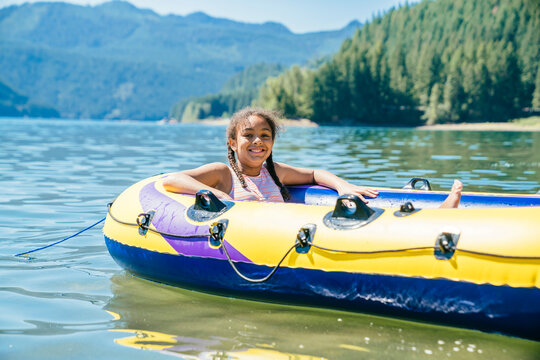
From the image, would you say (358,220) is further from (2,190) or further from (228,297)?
(2,190)

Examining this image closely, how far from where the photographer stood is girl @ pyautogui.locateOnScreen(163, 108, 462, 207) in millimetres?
4359

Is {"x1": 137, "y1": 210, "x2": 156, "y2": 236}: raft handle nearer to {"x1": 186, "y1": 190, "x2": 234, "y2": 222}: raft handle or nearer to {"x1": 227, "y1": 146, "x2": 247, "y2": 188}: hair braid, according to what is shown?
{"x1": 186, "y1": 190, "x2": 234, "y2": 222}: raft handle

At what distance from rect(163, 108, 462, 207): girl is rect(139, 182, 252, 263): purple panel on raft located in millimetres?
165

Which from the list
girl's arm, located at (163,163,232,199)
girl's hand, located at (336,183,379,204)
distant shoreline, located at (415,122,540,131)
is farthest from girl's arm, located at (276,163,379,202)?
distant shoreline, located at (415,122,540,131)

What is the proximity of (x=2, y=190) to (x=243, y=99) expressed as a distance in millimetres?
139670

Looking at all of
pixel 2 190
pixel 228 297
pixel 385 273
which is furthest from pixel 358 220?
pixel 2 190

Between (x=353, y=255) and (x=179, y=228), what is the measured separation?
4.13 ft

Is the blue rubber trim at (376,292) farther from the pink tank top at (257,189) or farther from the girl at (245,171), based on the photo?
the pink tank top at (257,189)

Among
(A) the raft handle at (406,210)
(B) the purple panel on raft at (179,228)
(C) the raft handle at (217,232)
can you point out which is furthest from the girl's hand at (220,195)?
(A) the raft handle at (406,210)

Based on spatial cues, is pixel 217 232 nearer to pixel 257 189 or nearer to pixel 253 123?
pixel 257 189

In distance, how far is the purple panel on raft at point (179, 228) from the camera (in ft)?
12.6

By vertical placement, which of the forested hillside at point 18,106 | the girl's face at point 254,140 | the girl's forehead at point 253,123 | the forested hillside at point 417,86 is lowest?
the forested hillside at point 18,106

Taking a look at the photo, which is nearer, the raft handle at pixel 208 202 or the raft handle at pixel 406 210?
the raft handle at pixel 406 210

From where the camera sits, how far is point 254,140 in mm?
4414
